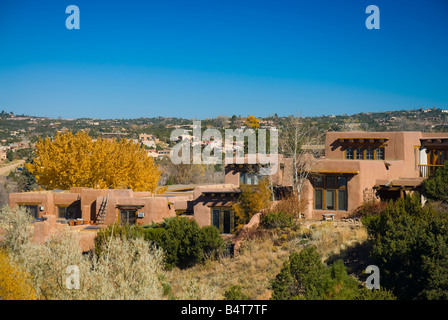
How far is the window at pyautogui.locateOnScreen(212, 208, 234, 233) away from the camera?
93.5 feet

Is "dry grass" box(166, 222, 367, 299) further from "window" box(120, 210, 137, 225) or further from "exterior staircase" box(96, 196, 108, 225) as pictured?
"exterior staircase" box(96, 196, 108, 225)

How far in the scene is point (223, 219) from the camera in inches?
1128

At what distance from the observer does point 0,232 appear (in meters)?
29.0

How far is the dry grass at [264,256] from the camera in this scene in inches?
852

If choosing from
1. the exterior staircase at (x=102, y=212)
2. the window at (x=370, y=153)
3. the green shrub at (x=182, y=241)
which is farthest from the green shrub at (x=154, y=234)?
the window at (x=370, y=153)

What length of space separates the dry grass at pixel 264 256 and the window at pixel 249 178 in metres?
5.92

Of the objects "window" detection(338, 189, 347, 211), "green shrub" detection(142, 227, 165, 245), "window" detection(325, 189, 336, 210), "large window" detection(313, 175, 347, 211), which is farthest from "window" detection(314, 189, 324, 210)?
"green shrub" detection(142, 227, 165, 245)

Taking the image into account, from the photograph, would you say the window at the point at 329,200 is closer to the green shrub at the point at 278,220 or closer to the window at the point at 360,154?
the green shrub at the point at 278,220

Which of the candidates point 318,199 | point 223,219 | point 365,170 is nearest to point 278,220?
point 318,199

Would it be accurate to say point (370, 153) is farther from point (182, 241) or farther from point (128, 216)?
point (128, 216)

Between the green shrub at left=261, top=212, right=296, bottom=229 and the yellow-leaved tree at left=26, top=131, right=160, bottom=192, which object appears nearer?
the green shrub at left=261, top=212, right=296, bottom=229

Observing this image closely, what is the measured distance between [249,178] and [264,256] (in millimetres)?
8560

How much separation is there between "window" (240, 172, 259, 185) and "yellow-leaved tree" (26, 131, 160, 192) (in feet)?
43.0
